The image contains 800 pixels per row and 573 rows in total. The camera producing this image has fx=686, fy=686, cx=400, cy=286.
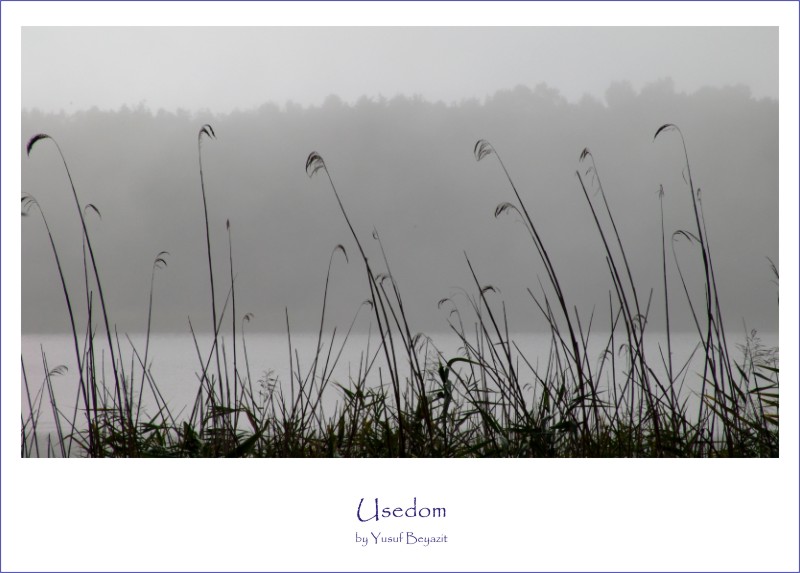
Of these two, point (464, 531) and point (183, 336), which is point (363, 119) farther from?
point (464, 531)

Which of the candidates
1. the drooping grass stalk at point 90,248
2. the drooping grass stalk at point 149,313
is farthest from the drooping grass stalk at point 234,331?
the drooping grass stalk at point 90,248

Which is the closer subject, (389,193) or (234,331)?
(234,331)

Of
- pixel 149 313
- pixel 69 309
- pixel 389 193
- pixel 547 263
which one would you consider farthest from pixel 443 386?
pixel 69 309

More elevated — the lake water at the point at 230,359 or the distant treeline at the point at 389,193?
the distant treeline at the point at 389,193

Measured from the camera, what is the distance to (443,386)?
1981mm

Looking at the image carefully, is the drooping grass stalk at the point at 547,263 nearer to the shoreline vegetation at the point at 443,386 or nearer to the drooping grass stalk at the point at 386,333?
the shoreline vegetation at the point at 443,386

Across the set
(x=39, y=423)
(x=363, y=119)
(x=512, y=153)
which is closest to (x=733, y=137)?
(x=512, y=153)

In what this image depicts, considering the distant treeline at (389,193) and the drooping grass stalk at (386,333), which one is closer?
the drooping grass stalk at (386,333)

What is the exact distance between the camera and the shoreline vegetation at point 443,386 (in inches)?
77.2

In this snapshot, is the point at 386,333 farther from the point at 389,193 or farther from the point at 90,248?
the point at 90,248

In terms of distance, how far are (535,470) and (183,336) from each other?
3.58 ft

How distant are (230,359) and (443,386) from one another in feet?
2.06

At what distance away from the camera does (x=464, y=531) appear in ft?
6.25

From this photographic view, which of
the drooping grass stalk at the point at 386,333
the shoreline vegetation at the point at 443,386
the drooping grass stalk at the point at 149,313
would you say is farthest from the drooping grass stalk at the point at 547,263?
the drooping grass stalk at the point at 149,313
